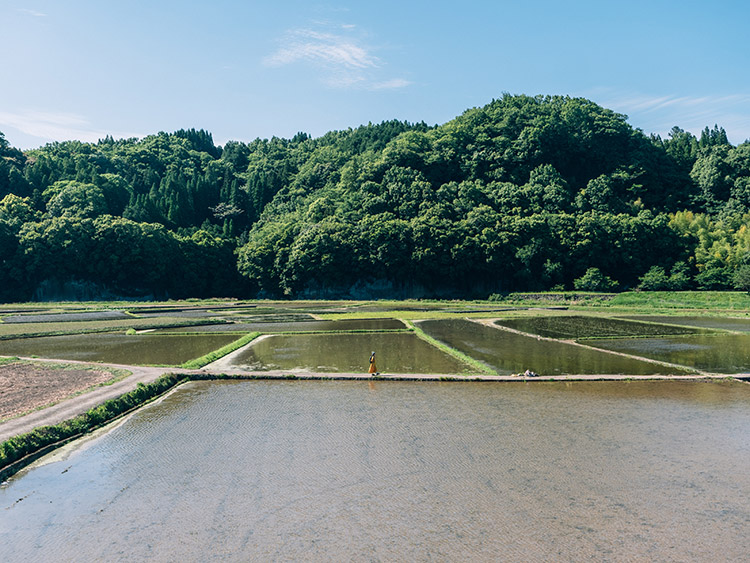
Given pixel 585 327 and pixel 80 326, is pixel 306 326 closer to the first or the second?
pixel 80 326

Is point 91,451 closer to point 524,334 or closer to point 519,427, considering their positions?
point 519,427

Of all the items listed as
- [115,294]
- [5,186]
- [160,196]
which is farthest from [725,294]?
[5,186]

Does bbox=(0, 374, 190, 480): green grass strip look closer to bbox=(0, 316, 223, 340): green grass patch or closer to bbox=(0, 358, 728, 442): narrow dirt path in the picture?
bbox=(0, 358, 728, 442): narrow dirt path

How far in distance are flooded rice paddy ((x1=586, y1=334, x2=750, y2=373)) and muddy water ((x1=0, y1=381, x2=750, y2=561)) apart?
6.85 metres

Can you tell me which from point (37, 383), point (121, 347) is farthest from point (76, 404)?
point (121, 347)

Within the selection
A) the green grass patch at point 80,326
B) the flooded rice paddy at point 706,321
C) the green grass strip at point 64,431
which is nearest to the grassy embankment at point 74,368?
the green grass strip at point 64,431

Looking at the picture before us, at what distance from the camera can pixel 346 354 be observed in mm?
25359

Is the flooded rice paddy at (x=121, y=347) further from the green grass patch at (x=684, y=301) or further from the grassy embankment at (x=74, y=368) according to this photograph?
the green grass patch at (x=684, y=301)

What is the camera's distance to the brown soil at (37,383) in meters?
15.0

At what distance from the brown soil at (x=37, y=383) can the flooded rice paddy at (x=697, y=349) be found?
23223mm

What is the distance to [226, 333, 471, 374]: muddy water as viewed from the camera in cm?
2181

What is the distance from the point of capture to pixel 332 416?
14516 mm

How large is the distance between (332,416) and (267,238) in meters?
74.2

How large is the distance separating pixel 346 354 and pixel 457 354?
5.33 m
